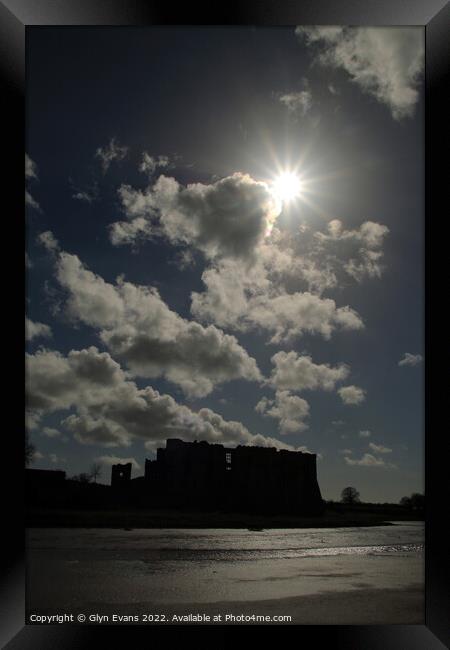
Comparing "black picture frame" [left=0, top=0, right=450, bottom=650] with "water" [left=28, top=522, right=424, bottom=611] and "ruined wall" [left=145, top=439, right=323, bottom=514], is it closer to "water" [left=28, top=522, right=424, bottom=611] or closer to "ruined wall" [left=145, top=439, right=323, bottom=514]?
"water" [left=28, top=522, right=424, bottom=611]

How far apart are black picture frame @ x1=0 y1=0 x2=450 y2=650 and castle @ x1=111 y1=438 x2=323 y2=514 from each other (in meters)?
33.4

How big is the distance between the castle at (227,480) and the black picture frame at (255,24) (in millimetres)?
33368

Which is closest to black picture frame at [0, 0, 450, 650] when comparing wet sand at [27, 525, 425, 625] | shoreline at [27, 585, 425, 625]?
wet sand at [27, 525, 425, 625]

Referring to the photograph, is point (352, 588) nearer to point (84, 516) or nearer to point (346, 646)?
point (346, 646)

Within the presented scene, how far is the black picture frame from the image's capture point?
5.05 metres

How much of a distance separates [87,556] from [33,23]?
42.6ft

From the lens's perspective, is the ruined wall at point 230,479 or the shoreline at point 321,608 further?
the ruined wall at point 230,479

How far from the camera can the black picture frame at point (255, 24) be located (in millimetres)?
5047

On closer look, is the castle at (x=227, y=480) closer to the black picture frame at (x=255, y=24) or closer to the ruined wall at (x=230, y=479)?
the ruined wall at (x=230, y=479)

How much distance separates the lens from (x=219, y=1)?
524cm

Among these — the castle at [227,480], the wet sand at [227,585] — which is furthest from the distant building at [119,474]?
the wet sand at [227,585]

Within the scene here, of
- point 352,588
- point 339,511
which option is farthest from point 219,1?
point 339,511

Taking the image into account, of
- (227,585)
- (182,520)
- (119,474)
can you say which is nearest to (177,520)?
(182,520)

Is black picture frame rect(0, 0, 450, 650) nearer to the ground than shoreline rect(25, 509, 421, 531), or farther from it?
farther from it
